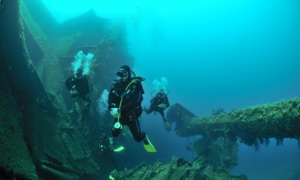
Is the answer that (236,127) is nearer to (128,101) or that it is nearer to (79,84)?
(128,101)

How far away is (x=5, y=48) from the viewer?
5.98 m

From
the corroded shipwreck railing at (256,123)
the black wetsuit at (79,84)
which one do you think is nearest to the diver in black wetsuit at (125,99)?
the black wetsuit at (79,84)

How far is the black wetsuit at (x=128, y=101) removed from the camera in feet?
19.5

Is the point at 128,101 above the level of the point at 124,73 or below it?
below

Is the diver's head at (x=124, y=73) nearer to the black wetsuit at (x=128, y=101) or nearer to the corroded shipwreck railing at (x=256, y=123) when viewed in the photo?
the black wetsuit at (x=128, y=101)

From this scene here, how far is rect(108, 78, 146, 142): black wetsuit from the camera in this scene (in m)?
5.93

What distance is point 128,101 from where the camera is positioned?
6.03m

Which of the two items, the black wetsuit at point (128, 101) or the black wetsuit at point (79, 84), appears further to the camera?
the black wetsuit at point (79, 84)

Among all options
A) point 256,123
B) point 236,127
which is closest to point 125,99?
point 256,123

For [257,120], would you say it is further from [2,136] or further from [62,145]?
[2,136]

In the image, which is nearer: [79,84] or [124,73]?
[124,73]

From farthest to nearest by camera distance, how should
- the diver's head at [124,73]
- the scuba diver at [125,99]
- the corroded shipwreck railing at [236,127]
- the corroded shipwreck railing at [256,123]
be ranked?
the corroded shipwreck railing at [236,127] → the corroded shipwreck railing at [256,123] → the diver's head at [124,73] → the scuba diver at [125,99]

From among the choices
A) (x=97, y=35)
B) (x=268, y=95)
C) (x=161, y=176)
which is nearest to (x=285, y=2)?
(x=268, y=95)

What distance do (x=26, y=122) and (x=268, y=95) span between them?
144 m
